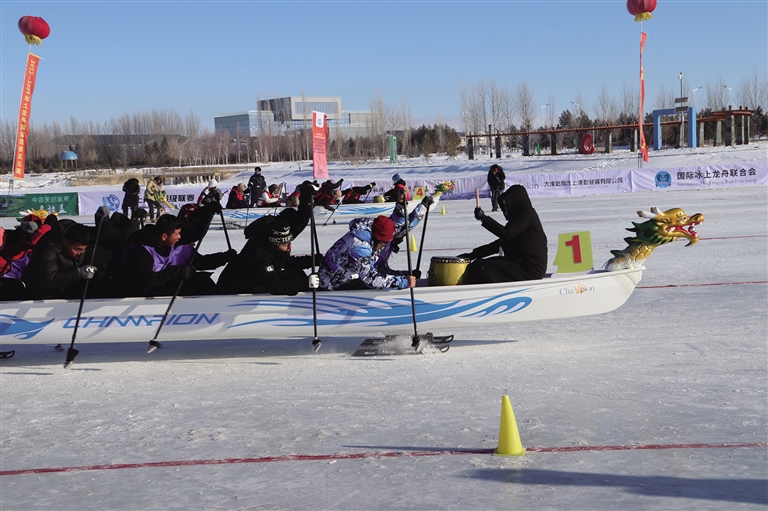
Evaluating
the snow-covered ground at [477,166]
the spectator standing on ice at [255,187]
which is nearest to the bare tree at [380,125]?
the snow-covered ground at [477,166]

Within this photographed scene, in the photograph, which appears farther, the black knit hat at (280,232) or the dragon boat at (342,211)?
the dragon boat at (342,211)

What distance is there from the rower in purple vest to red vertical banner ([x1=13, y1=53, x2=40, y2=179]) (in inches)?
621

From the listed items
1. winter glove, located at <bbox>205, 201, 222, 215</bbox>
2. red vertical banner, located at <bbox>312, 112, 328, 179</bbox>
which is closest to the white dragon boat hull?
winter glove, located at <bbox>205, 201, 222, 215</bbox>

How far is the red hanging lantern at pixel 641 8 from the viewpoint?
75.4 ft

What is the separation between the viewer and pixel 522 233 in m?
7.33

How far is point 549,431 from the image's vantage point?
4930 mm

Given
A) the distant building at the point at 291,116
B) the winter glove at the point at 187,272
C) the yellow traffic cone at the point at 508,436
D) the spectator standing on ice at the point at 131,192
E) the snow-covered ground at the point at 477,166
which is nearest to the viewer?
the yellow traffic cone at the point at 508,436

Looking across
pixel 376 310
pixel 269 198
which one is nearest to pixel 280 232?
pixel 376 310

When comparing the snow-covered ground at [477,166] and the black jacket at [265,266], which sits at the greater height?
the snow-covered ground at [477,166]

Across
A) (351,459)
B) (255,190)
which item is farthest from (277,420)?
(255,190)

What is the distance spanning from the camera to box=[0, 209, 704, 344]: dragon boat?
7.02m

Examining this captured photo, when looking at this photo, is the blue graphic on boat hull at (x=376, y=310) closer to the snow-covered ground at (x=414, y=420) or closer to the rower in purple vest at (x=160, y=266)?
the snow-covered ground at (x=414, y=420)

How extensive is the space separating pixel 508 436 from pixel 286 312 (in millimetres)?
3025

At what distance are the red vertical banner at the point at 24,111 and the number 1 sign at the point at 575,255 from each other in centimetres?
1782
